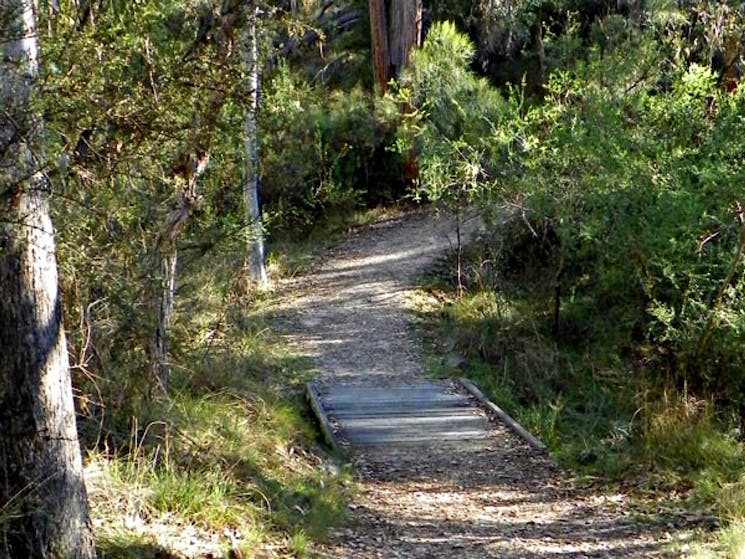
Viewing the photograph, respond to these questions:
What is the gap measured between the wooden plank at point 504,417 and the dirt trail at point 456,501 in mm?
101

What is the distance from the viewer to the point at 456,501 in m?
8.11

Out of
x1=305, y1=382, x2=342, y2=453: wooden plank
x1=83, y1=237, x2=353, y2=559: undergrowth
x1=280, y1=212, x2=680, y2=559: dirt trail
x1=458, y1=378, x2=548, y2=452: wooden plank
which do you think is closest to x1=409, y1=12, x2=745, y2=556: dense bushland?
x1=458, y1=378, x2=548, y2=452: wooden plank

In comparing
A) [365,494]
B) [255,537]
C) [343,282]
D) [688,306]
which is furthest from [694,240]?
[343,282]

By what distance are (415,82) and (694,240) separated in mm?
8340

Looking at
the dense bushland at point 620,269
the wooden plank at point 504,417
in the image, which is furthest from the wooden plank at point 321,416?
the dense bushland at point 620,269

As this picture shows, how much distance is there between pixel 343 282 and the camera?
1677 cm

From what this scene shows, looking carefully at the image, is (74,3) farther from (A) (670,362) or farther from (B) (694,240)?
(A) (670,362)

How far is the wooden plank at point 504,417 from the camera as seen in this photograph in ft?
31.2

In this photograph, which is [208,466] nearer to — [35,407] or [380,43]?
[35,407]

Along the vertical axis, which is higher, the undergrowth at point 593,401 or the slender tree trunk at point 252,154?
the slender tree trunk at point 252,154

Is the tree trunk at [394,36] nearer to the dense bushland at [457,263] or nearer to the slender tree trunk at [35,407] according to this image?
the dense bushland at [457,263]

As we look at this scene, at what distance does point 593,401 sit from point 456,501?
132 inches

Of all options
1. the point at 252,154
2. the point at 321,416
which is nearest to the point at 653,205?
the point at 321,416

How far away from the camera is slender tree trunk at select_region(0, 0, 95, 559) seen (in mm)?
4660
